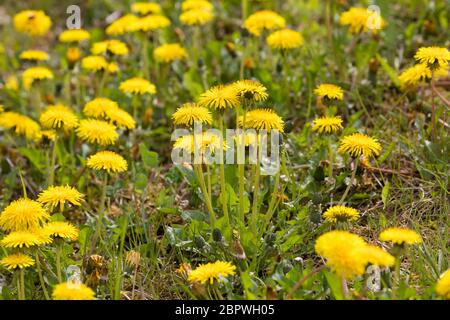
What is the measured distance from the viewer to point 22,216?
2.49m

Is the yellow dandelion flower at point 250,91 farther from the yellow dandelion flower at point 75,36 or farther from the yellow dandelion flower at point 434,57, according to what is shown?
the yellow dandelion flower at point 75,36

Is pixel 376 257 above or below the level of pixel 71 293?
above

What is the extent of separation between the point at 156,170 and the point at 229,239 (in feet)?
3.01

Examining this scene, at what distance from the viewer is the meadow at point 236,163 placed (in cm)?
247

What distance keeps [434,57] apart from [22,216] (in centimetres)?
163

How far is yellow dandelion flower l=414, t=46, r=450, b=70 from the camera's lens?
2.81m

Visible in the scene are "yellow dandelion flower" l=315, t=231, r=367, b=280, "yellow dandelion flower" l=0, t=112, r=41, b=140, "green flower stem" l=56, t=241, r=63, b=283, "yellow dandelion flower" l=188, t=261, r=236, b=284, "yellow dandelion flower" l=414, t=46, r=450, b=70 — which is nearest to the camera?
"yellow dandelion flower" l=315, t=231, r=367, b=280

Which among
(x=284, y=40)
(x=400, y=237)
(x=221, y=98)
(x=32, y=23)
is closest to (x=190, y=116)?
A: (x=221, y=98)

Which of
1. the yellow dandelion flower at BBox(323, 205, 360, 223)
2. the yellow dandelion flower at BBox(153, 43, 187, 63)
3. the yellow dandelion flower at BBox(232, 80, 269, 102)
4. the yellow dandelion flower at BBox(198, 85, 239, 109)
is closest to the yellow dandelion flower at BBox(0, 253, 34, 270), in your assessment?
the yellow dandelion flower at BBox(198, 85, 239, 109)

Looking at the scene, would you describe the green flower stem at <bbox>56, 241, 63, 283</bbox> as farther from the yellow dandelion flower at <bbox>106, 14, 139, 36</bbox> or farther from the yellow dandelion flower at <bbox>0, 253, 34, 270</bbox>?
the yellow dandelion flower at <bbox>106, 14, 139, 36</bbox>

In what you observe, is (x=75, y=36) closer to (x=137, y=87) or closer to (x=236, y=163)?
(x=137, y=87)

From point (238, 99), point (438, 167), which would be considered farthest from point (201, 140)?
point (438, 167)
